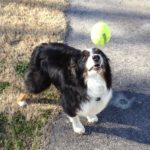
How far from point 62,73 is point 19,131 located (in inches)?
37.2

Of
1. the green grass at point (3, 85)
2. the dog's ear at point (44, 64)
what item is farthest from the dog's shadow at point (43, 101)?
the dog's ear at point (44, 64)

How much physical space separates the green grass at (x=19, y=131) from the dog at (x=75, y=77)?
0.33 meters

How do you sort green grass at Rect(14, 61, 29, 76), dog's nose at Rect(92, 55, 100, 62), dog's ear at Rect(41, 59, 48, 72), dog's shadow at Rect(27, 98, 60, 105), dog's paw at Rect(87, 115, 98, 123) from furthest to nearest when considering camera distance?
green grass at Rect(14, 61, 29, 76), dog's shadow at Rect(27, 98, 60, 105), dog's paw at Rect(87, 115, 98, 123), dog's ear at Rect(41, 59, 48, 72), dog's nose at Rect(92, 55, 100, 62)

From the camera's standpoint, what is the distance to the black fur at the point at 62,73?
3678 millimetres

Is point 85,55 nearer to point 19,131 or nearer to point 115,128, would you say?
point 115,128

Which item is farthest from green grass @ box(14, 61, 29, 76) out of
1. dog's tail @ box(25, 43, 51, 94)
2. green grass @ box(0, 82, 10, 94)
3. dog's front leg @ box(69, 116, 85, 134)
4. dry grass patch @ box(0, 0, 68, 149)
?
dog's front leg @ box(69, 116, 85, 134)

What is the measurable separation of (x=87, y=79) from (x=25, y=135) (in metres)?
1.21

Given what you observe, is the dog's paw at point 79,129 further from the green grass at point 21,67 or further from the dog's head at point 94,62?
the green grass at point 21,67

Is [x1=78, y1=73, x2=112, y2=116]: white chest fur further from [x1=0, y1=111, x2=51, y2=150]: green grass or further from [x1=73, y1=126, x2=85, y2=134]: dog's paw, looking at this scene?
[x1=0, y1=111, x2=51, y2=150]: green grass

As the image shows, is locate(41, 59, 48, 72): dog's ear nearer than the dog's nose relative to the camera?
No

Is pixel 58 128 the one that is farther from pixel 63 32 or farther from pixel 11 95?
pixel 63 32

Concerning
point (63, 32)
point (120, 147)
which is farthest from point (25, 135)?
point (63, 32)

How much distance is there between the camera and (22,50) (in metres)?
5.43

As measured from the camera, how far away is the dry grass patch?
4518 mm
